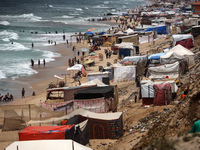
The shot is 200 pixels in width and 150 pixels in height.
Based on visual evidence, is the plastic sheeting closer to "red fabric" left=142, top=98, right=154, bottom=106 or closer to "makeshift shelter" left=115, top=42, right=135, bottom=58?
"red fabric" left=142, top=98, right=154, bottom=106

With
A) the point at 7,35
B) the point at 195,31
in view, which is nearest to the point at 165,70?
the point at 195,31

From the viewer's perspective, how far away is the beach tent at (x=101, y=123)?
496 inches

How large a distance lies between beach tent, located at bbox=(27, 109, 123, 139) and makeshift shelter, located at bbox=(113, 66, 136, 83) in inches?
381

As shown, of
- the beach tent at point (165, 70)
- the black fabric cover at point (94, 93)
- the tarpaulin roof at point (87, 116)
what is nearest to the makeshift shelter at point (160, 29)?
the beach tent at point (165, 70)

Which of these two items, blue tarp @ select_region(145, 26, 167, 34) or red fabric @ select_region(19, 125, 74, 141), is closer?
red fabric @ select_region(19, 125, 74, 141)

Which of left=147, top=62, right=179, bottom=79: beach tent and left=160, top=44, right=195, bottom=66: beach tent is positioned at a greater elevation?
left=160, top=44, right=195, bottom=66: beach tent

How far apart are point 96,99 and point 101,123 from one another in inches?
105

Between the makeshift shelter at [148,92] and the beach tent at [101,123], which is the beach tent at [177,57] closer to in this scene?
the makeshift shelter at [148,92]

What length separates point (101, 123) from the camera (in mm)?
12734

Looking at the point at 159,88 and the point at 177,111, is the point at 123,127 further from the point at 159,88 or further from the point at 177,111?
the point at 177,111

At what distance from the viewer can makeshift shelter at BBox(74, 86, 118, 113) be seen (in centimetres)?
1527

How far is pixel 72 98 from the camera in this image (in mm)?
16766

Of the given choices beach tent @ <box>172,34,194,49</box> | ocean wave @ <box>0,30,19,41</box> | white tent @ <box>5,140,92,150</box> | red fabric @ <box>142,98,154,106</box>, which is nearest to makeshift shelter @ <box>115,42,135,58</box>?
beach tent @ <box>172,34,194,49</box>

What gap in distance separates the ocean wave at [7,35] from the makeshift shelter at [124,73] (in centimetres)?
3558
